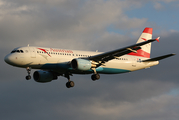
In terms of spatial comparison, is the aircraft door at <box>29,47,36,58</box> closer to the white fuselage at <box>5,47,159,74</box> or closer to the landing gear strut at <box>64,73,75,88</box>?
the white fuselage at <box>5,47,159,74</box>

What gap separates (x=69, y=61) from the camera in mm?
48562

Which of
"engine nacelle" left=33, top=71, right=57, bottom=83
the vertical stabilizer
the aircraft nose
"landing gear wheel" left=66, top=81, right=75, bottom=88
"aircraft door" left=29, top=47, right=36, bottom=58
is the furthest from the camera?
the vertical stabilizer

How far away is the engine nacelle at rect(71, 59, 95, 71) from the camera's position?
46719 millimetres

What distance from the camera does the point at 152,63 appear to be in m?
57.3

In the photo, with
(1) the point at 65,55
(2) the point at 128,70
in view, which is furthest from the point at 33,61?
(2) the point at 128,70

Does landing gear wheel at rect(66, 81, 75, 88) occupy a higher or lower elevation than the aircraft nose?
lower

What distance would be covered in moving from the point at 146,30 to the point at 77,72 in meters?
20.8

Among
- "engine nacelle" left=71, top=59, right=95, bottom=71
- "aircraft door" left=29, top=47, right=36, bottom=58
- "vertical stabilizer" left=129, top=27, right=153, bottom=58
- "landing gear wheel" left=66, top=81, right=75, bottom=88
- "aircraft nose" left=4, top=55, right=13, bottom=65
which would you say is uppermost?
"vertical stabilizer" left=129, top=27, right=153, bottom=58

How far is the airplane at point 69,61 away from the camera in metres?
46.1

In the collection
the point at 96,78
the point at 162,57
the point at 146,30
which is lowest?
the point at 96,78

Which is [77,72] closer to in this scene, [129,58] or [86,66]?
[86,66]

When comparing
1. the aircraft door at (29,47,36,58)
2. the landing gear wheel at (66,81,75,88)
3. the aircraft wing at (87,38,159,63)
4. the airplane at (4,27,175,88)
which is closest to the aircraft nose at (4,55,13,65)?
the airplane at (4,27,175,88)

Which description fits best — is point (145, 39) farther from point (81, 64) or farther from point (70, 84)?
point (81, 64)

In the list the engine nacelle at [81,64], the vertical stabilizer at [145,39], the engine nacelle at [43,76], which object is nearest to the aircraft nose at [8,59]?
the engine nacelle at [43,76]
